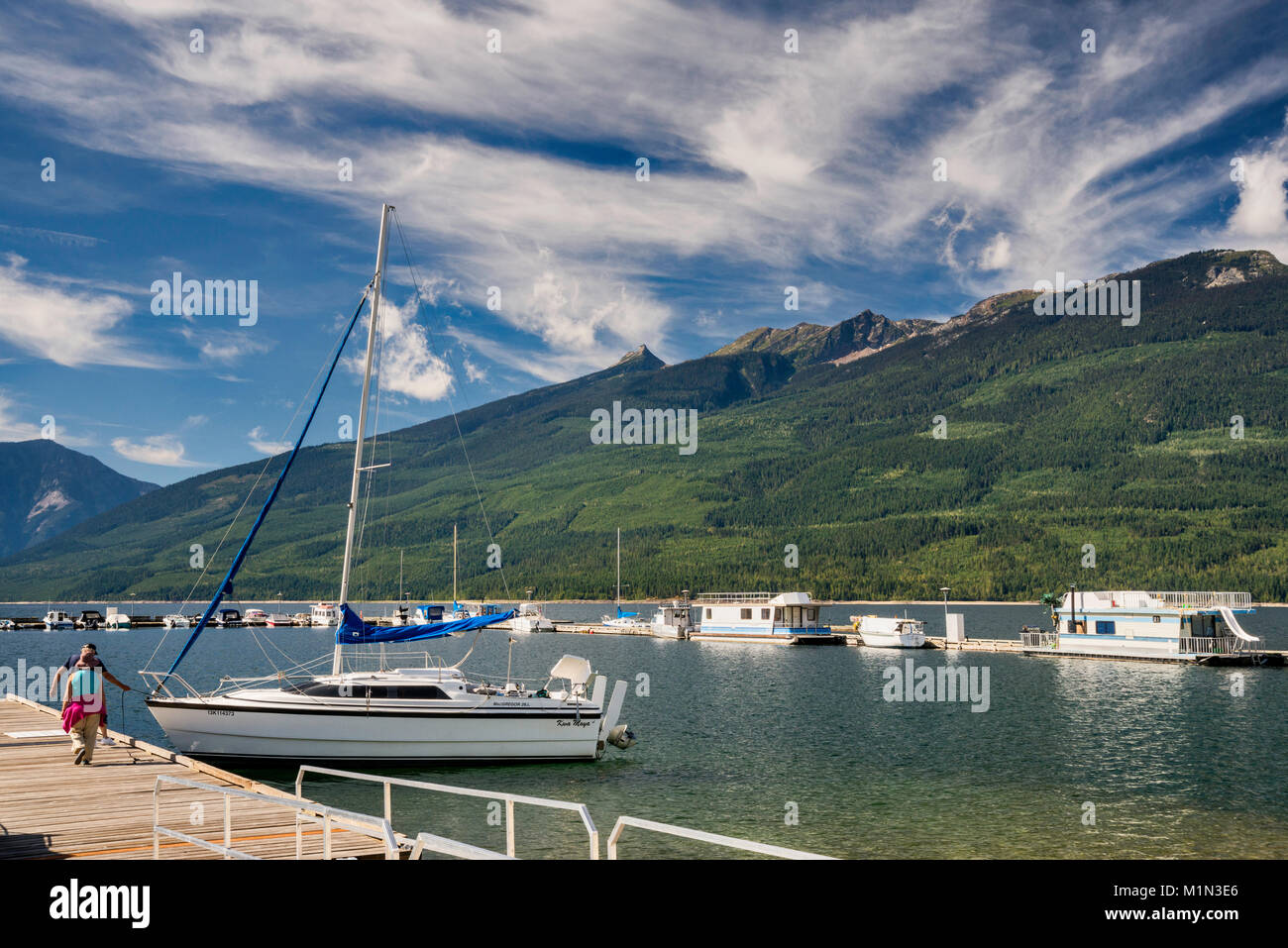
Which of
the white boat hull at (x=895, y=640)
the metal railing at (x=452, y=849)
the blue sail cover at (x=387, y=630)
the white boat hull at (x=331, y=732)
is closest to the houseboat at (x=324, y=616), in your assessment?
the white boat hull at (x=895, y=640)

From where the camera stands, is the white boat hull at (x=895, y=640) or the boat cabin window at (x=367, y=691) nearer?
the boat cabin window at (x=367, y=691)

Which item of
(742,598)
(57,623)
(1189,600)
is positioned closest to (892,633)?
(742,598)

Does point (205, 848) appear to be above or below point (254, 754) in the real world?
above

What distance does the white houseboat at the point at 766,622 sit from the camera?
381ft

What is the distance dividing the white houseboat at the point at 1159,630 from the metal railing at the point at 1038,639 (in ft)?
3.24

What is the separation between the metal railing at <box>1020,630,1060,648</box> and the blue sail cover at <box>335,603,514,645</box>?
74396 millimetres

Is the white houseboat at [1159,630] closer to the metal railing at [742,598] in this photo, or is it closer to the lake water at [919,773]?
the lake water at [919,773]

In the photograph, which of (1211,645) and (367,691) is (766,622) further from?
(367,691)

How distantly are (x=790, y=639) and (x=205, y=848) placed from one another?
103 meters

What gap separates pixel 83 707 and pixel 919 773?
2865cm

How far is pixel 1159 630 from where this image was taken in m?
82.6
